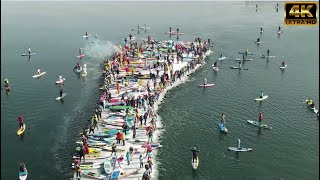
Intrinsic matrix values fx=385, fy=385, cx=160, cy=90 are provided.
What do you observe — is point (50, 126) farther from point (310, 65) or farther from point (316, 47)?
point (316, 47)

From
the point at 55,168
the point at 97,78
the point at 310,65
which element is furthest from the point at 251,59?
the point at 55,168

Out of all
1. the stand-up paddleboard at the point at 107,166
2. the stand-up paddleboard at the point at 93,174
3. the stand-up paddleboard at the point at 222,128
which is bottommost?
the stand-up paddleboard at the point at 93,174

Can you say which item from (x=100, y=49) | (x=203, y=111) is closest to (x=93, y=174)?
(x=203, y=111)

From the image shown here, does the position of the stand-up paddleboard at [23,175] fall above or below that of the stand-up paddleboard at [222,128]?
below

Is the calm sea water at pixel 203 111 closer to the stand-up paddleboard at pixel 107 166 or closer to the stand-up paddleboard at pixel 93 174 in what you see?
the stand-up paddleboard at pixel 93 174

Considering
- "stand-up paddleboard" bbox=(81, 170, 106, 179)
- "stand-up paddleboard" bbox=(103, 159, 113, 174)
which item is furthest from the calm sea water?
"stand-up paddleboard" bbox=(103, 159, 113, 174)

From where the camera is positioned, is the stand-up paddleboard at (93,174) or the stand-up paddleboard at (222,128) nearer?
the stand-up paddleboard at (93,174)

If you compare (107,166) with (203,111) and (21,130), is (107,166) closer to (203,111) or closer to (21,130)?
(21,130)

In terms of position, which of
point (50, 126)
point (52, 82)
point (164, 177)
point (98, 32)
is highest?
point (98, 32)

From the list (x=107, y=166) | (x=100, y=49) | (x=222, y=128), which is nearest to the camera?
(x=107, y=166)

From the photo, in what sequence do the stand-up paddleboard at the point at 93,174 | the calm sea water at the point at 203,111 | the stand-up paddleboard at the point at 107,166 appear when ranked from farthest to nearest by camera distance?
the calm sea water at the point at 203,111, the stand-up paddleboard at the point at 107,166, the stand-up paddleboard at the point at 93,174

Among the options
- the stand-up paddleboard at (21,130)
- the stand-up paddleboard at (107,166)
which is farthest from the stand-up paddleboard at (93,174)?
the stand-up paddleboard at (21,130)
